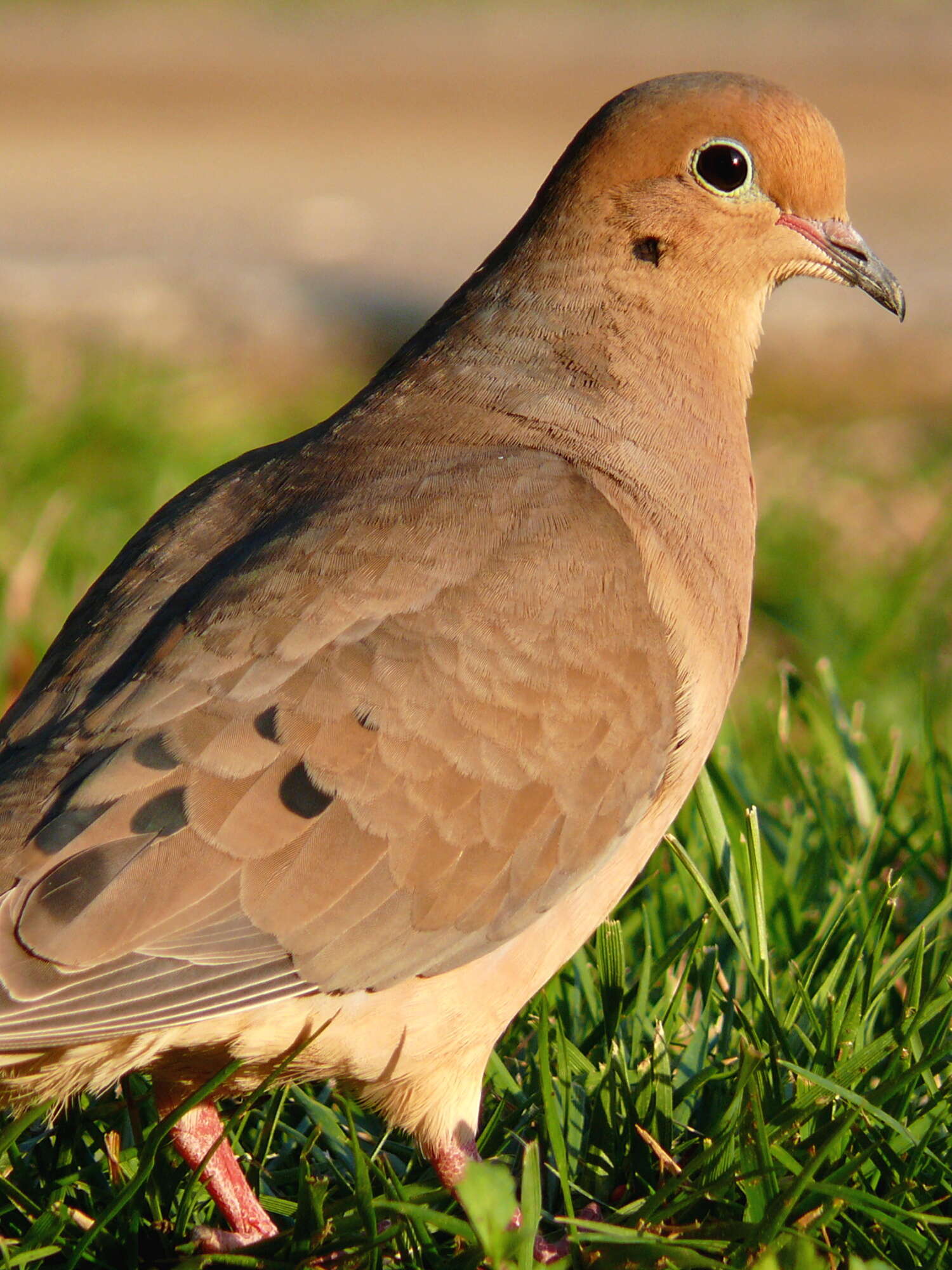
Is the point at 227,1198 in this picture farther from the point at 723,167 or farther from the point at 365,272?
the point at 365,272

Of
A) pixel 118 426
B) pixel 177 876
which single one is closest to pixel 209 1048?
pixel 177 876

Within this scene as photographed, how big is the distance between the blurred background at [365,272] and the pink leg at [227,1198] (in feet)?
6.59

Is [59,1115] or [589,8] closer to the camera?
[59,1115]

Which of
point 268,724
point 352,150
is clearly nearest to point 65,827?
point 268,724

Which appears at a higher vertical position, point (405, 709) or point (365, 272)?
point (365, 272)

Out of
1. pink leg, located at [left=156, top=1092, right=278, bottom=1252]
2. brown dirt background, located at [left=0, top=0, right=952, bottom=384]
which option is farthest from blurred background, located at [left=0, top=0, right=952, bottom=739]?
pink leg, located at [left=156, top=1092, right=278, bottom=1252]

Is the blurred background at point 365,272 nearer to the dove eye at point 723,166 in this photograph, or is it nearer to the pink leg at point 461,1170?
the dove eye at point 723,166

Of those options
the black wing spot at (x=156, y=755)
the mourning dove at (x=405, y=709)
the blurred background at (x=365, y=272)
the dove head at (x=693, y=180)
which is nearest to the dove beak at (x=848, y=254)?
the dove head at (x=693, y=180)

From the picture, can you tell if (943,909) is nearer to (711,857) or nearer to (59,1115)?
(711,857)

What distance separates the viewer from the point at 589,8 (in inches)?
902

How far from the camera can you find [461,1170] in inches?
111

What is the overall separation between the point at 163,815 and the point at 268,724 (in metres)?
0.21

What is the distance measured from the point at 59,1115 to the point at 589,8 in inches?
869

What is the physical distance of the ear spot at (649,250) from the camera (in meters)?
3.42
